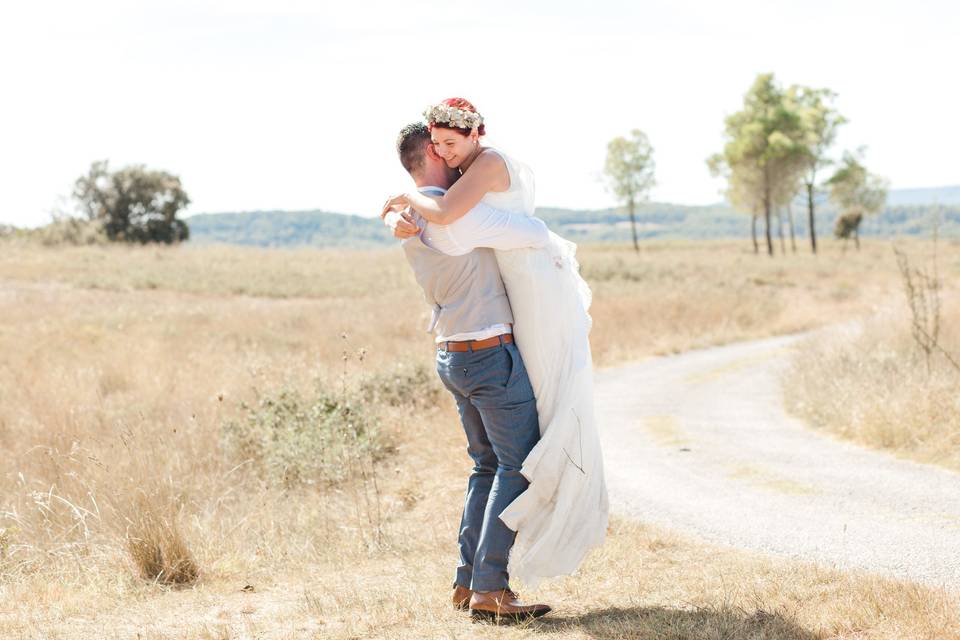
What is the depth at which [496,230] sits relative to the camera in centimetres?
441

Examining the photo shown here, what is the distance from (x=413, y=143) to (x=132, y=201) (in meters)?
71.3

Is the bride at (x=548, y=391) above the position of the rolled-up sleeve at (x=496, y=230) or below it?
below

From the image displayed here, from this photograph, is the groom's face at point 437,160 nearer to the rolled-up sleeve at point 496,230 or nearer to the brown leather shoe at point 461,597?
the rolled-up sleeve at point 496,230

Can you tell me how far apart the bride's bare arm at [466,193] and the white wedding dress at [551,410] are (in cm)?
10

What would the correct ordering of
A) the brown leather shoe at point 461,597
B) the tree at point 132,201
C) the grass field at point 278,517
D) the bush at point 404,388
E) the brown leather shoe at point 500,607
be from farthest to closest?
the tree at point 132,201, the bush at point 404,388, the brown leather shoe at point 461,597, the grass field at point 278,517, the brown leather shoe at point 500,607

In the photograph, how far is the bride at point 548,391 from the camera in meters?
4.50

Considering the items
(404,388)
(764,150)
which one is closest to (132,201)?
(764,150)

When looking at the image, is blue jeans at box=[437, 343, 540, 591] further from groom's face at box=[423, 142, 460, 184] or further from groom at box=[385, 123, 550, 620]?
groom's face at box=[423, 142, 460, 184]

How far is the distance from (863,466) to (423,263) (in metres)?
5.78

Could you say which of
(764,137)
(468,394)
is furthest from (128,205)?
(468,394)

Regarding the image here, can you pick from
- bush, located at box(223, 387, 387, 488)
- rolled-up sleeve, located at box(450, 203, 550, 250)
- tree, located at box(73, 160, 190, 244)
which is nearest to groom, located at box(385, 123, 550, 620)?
rolled-up sleeve, located at box(450, 203, 550, 250)

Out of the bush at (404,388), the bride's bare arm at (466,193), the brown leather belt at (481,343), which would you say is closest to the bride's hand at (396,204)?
the bride's bare arm at (466,193)

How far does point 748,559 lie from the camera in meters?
5.79

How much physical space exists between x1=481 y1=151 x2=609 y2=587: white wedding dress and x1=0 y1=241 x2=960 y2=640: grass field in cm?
38
